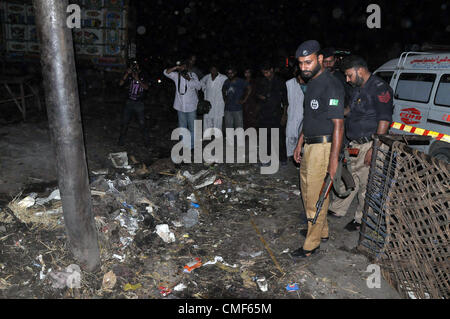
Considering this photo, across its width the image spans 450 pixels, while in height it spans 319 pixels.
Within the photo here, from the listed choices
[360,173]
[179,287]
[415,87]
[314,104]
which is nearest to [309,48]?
[314,104]

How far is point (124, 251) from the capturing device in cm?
362

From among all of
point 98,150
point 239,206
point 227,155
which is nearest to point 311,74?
point 239,206

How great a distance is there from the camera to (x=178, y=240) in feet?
13.1

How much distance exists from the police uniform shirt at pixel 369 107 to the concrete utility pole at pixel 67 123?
127 inches

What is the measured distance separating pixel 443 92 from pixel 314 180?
3613 mm

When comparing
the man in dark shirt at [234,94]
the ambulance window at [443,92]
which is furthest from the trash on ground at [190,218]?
the ambulance window at [443,92]

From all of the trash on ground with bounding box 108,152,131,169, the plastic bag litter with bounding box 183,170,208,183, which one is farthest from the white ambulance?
the trash on ground with bounding box 108,152,131,169

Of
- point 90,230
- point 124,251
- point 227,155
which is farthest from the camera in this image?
point 227,155

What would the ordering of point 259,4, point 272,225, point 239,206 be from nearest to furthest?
point 272,225
point 239,206
point 259,4

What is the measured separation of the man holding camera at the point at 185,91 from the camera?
6672 mm

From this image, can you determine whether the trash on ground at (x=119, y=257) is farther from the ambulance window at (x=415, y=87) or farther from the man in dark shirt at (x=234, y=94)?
the ambulance window at (x=415, y=87)
